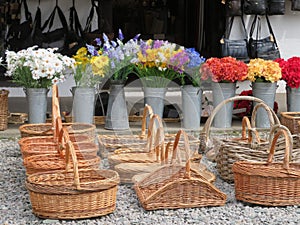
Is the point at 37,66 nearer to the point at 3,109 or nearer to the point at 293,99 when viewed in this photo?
the point at 3,109

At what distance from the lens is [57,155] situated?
4.73 metres

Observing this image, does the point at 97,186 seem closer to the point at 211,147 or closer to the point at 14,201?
the point at 14,201

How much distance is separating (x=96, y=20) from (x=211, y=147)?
3.33 metres

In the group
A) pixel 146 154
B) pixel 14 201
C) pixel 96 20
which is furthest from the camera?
pixel 96 20

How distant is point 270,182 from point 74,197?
112 centimetres

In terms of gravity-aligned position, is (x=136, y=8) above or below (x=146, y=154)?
above

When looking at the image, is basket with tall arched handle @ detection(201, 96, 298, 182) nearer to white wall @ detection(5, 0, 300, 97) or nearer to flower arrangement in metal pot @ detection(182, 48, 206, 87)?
flower arrangement in metal pot @ detection(182, 48, 206, 87)

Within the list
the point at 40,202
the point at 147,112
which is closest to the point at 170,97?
the point at 147,112

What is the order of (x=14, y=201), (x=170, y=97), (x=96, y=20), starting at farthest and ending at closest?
1. (x=96, y=20)
2. (x=170, y=97)
3. (x=14, y=201)

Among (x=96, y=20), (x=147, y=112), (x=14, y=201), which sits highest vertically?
(x=96, y=20)

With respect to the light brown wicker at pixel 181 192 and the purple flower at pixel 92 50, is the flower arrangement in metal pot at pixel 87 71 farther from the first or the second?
the light brown wicker at pixel 181 192

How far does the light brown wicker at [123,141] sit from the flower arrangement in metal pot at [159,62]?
36cm

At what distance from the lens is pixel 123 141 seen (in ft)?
17.6

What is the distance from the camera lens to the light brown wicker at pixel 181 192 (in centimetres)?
414
